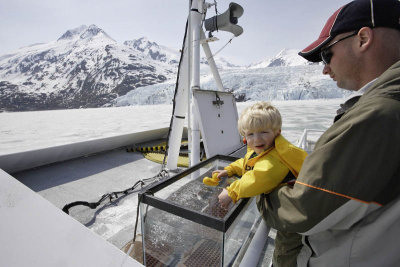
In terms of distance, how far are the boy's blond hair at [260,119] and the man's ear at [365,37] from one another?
1.65ft

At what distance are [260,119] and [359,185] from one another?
0.64 m

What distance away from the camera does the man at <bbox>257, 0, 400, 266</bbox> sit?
56 cm

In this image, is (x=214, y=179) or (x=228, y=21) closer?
(x=214, y=179)

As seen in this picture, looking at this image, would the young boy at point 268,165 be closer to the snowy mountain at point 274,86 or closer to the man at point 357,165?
the man at point 357,165

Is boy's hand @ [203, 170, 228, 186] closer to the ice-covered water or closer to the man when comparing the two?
the man

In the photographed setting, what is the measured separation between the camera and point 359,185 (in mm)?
573

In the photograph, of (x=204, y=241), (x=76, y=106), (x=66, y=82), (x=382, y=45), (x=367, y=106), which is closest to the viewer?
(x=367, y=106)

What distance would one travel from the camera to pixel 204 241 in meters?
1.06

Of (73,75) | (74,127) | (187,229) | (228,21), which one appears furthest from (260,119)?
(73,75)

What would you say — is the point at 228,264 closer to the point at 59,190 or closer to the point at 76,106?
the point at 59,190

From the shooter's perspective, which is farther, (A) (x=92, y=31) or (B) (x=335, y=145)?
(A) (x=92, y=31)

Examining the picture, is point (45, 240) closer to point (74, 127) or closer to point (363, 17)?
point (363, 17)

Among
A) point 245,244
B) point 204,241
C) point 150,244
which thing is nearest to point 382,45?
point 204,241

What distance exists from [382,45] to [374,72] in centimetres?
9
